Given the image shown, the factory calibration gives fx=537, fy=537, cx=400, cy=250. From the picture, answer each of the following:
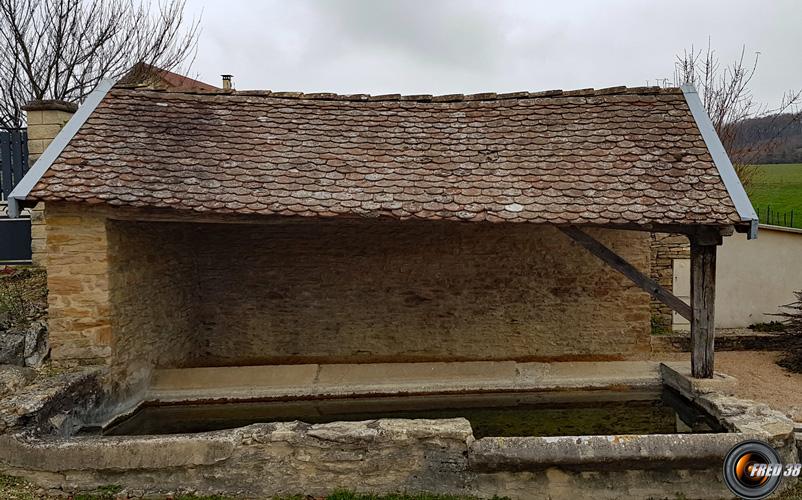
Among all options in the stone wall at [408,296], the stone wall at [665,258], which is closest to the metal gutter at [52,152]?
the stone wall at [408,296]

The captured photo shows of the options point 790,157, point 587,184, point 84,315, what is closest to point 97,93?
point 84,315

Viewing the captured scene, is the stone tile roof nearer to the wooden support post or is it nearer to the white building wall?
the wooden support post

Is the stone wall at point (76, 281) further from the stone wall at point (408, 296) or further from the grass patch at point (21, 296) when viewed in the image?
the stone wall at point (408, 296)

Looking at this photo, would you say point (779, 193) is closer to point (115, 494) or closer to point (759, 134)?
point (759, 134)

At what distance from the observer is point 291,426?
149 inches

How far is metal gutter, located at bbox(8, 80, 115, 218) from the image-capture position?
4496 mm

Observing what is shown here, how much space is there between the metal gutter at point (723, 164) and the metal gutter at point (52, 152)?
6089 millimetres

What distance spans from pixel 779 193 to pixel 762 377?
1299 centimetres

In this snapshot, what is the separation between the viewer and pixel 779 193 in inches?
634

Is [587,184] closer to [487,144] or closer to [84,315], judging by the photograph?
[487,144]

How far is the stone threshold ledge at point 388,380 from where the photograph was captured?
5.70 m

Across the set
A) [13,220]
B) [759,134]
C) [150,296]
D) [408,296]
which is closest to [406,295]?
[408,296]

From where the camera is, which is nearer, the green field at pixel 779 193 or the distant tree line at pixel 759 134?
the distant tree line at pixel 759 134

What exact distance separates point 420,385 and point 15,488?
3.60 metres
